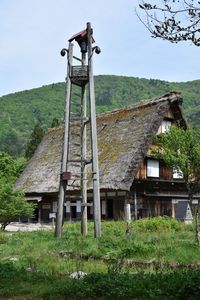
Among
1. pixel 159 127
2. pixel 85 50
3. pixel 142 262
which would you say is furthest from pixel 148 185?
pixel 142 262

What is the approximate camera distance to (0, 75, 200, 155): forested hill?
10269cm

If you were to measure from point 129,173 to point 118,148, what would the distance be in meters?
3.33

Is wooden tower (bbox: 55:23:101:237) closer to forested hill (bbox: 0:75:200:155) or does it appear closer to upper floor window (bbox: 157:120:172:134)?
upper floor window (bbox: 157:120:172:134)

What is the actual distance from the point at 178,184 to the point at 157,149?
430cm

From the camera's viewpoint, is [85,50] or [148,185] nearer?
[85,50]

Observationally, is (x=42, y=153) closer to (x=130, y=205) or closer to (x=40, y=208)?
(x=40, y=208)

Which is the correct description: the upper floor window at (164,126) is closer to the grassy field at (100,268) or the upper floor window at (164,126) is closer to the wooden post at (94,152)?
the wooden post at (94,152)

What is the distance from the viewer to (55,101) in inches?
4363

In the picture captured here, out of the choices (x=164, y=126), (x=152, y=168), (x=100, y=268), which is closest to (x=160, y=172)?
(x=152, y=168)

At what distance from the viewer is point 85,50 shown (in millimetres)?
19672

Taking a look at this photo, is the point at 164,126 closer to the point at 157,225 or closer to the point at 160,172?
the point at 160,172

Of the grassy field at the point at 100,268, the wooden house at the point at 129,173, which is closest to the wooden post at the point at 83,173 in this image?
the grassy field at the point at 100,268

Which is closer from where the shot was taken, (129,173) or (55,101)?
(129,173)

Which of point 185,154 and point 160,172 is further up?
point 185,154
